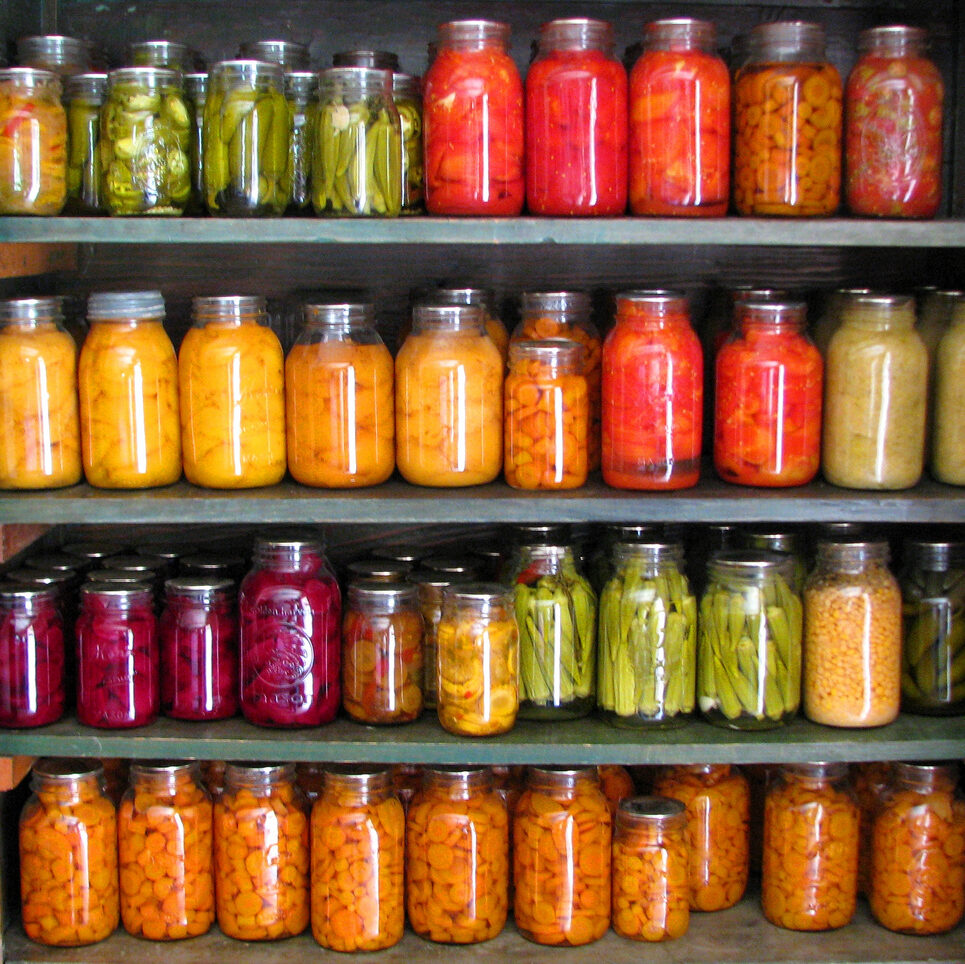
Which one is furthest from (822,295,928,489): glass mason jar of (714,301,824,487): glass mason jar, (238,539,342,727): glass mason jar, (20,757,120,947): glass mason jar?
(20,757,120,947): glass mason jar

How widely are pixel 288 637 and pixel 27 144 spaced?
2.41ft

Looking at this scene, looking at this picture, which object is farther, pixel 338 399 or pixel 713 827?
pixel 713 827

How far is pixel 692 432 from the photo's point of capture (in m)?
1.75

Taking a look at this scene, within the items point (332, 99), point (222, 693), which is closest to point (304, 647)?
point (222, 693)

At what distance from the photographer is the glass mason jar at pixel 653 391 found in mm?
1722

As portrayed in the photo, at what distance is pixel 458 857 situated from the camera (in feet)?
5.84

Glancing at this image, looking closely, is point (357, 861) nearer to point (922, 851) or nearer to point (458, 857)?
point (458, 857)

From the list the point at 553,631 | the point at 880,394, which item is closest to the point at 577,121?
the point at 880,394

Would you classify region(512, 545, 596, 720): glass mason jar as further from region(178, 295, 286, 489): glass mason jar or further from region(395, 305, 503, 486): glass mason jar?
region(178, 295, 286, 489): glass mason jar

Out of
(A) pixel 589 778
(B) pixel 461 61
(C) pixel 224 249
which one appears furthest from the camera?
(C) pixel 224 249

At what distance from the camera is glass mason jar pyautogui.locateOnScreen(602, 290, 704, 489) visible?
1.72 meters

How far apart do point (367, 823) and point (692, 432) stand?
69 centimetres

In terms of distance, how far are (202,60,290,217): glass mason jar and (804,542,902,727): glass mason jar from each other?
91cm

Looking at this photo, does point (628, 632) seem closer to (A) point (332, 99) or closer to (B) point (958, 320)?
(B) point (958, 320)
